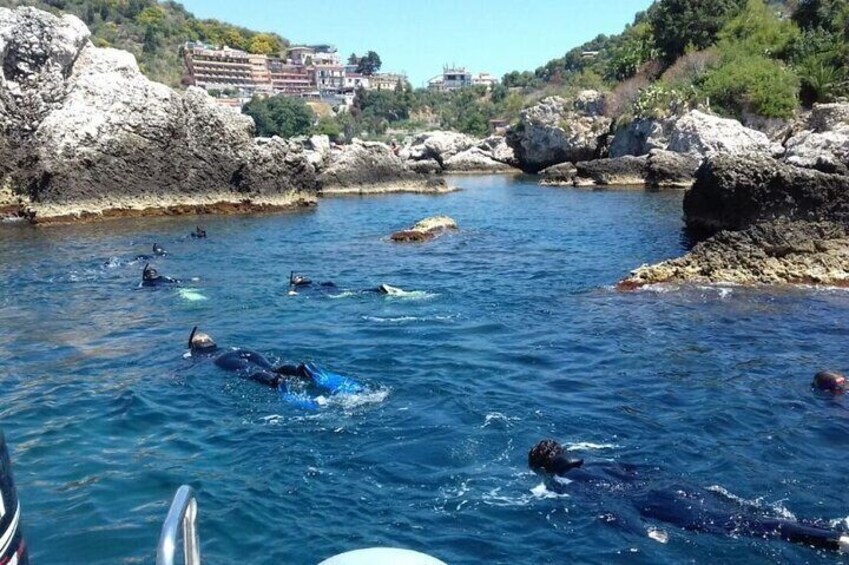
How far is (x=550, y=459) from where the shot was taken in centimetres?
886

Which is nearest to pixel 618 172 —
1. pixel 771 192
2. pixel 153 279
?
pixel 771 192

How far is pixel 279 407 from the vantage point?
11.2 m

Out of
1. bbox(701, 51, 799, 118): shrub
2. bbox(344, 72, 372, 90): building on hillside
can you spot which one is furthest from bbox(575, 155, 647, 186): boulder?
bbox(344, 72, 372, 90): building on hillside

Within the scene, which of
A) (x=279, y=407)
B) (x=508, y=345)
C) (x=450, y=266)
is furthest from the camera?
(x=450, y=266)

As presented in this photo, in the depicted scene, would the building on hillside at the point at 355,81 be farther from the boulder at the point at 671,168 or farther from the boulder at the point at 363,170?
the boulder at the point at 671,168

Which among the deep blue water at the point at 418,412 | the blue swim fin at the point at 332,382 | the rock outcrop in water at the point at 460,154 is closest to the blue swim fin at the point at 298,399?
the deep blue water at the point at 418,412

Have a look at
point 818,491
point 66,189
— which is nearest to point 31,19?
point 66,189

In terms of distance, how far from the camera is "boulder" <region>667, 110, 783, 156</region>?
4612 centimetres

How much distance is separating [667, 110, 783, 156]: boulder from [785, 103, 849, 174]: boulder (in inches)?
220

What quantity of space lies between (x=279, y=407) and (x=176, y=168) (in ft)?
90.3

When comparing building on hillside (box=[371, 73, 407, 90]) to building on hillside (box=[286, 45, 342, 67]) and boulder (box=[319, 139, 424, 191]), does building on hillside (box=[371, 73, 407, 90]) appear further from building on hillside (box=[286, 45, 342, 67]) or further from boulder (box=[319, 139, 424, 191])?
boulder (box=[319, 139, 424, 191])

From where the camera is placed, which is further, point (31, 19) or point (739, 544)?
point (31, 19)

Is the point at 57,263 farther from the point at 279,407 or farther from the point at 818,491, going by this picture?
the point at 818,491

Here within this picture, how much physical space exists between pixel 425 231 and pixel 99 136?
15567mm
